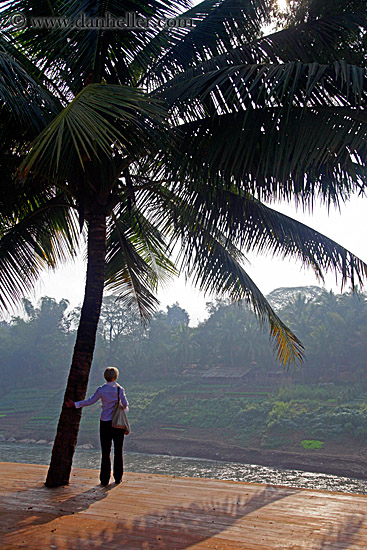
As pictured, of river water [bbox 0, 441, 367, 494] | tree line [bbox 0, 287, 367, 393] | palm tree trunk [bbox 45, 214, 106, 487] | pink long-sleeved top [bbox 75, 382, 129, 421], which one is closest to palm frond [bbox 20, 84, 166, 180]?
palm tree trunk [bbox 45, 214, 106, 487]

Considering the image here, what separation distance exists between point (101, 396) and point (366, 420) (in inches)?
1058

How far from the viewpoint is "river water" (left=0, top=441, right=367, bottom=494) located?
2158 cm

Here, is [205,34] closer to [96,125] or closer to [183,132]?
[183,132]

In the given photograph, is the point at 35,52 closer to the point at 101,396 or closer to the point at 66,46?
the point at 66,46

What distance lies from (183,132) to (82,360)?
230cm

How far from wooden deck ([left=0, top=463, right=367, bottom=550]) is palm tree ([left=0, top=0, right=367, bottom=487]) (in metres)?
0.73

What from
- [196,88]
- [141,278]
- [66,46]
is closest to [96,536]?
[196,88]

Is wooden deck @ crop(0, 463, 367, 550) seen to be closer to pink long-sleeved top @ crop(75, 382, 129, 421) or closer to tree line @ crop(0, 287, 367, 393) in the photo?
pink long-sleeved top @ crop(75, 382, 129, 421)

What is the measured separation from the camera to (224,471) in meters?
24.5

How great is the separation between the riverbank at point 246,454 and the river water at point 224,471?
0.86m

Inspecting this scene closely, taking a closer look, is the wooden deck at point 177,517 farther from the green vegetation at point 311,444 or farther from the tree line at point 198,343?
the tree line at point 198,343

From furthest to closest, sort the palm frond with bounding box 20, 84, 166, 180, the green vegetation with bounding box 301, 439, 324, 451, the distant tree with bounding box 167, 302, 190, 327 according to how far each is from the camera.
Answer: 1. the distant tree with bounding box 167, 302, 190, 327
2. the green vegetation with bounding box 301, 439, 324, 451
3. the palm frond with bounding box 20, 84, 166, 180

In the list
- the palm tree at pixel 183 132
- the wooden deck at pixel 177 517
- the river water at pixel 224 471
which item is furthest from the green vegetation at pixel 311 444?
the wooden deck at pixel 177 517

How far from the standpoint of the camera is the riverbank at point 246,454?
24.8 meters
